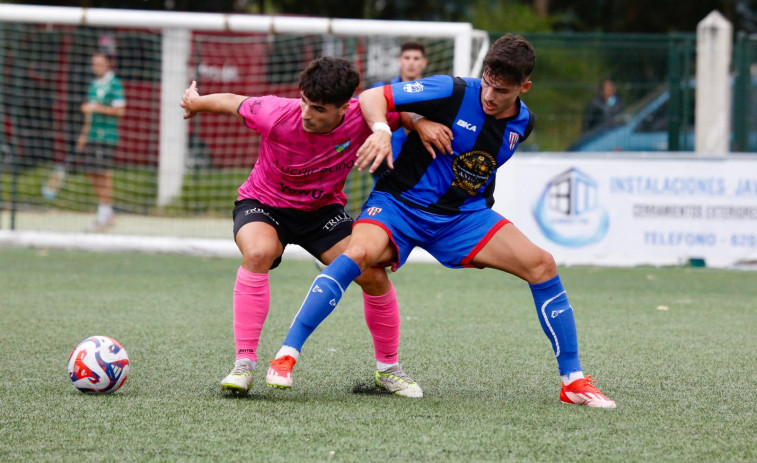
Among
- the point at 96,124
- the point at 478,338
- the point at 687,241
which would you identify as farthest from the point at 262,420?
the point at 96,124

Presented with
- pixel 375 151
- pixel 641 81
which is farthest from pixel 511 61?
pixel 641 81

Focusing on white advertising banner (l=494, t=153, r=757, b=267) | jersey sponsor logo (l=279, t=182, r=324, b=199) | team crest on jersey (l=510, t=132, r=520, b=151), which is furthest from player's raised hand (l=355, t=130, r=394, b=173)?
white advertising banner (l=494, t=153, r=757, b=267)

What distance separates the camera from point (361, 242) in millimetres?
4273

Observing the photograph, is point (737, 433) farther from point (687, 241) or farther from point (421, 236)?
point (687, 241)

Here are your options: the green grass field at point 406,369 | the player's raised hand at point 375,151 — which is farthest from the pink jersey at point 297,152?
the green grass field at point 406,369

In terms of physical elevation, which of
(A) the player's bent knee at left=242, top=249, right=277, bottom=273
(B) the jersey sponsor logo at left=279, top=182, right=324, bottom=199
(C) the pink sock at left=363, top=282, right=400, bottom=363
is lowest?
(C) the pink sock at left=363, top=282, right=400, bottom=363

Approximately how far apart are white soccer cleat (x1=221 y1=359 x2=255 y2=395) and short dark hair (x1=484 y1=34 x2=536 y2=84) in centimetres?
164

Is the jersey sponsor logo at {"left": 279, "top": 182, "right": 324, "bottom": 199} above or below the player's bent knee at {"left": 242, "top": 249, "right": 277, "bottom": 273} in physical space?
above

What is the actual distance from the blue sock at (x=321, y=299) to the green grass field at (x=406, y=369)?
291 mm

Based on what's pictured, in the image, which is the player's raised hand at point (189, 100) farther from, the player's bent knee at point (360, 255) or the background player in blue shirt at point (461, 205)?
the player's bent knee at point (360, 255)

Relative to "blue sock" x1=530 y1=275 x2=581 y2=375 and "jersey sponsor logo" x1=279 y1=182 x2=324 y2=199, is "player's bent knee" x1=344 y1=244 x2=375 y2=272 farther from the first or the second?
"blue sock" x1=530 y1=275 x2=581 y2=375

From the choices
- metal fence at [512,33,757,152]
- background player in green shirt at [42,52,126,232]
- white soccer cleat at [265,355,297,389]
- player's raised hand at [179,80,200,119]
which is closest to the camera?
white soccer cleat at [265,355,297,389]

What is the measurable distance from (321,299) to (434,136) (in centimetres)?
88

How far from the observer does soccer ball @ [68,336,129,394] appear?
165 inches
